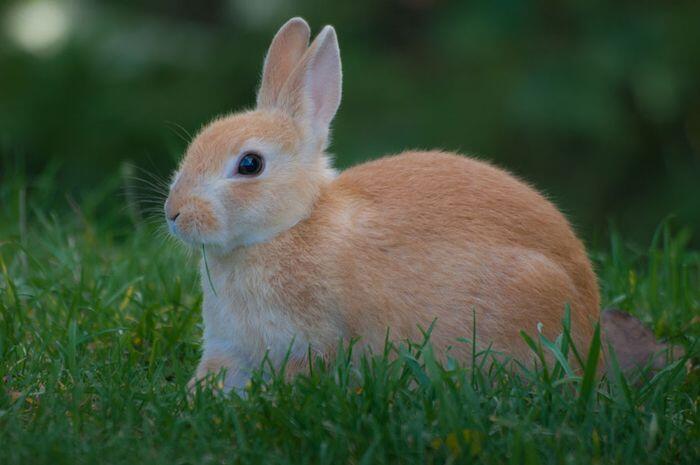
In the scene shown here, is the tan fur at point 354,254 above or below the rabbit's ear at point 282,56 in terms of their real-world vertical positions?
below

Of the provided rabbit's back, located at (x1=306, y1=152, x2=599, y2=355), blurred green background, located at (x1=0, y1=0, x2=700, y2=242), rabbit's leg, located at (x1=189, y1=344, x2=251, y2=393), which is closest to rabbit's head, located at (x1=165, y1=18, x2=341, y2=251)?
rabbit's back, located at (x1=306, y1=152, x2=599, y2=355)

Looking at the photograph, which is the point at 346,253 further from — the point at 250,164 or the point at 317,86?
the point at 317,86

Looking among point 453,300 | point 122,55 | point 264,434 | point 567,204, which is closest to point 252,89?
point 122,55

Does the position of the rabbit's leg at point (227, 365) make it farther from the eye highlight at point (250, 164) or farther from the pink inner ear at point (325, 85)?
the pink inner ear at point (325, 85)

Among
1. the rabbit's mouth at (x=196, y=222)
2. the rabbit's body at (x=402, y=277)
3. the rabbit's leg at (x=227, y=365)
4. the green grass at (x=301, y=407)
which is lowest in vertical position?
the rabbit's leg at (x=227, y=365)

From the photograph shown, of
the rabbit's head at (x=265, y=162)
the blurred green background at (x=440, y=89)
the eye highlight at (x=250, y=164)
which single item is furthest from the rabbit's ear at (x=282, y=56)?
the blurred green background at (x=440, y=89)

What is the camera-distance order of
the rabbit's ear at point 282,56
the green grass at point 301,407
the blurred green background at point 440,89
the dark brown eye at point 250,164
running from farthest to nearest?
the blurred green background at point 440,89
the rabbit's ear at point 282,56
the dark brown eye at point 250,164
the green grass at point 301,407

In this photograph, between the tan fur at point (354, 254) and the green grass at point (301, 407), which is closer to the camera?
the green grass at point (301, 407)

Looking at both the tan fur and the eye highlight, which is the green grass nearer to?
the tan fur
